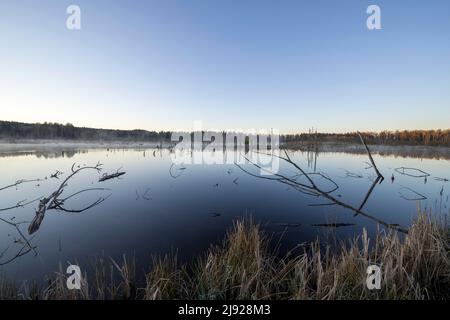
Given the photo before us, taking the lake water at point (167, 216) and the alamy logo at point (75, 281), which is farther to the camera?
the lake water at point (167, 216)

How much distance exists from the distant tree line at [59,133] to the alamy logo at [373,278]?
7507 centimetres

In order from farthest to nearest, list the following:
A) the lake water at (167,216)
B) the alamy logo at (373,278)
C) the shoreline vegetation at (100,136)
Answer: the shoreline vegetation at (100,136), the lake water at (167,216), the alamy logo at (373,278)

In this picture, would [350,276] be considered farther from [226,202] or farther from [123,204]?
[123,204]

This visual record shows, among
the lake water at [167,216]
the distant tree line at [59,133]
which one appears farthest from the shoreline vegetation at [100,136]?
the lake water at [167,216]

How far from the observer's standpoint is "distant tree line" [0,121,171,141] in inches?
2254

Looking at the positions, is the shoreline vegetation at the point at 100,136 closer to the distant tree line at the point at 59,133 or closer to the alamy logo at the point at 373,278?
the distant tree line at the point at 59,133

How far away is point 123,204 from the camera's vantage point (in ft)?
29.6

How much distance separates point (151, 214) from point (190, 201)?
208 cm

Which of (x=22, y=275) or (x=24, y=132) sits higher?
(x=24, y=132)

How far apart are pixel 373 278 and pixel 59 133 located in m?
81.9

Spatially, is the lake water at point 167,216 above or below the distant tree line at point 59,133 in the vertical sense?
below

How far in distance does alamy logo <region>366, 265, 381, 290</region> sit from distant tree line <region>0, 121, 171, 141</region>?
246ft

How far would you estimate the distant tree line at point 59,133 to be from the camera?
57.2 metres
